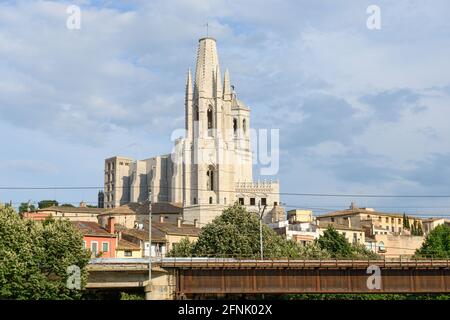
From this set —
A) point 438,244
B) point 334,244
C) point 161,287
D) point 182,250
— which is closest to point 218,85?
point 438,244

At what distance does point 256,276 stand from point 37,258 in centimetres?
1633

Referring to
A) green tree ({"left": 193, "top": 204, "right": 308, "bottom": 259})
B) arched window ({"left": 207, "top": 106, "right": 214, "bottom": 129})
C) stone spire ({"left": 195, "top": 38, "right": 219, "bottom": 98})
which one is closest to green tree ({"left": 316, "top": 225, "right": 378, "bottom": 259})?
green tree ({"left": 193, "top": 204, "right": 308, "bottom": 259})

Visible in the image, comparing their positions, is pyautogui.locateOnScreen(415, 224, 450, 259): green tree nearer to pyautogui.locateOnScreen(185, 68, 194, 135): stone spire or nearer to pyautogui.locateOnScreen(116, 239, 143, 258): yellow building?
pyautogui.locateOnScreen(116, 239, 143, 258): yellow building

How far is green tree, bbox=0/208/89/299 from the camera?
176ft

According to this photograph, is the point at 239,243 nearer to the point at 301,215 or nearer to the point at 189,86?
the point at 301,215

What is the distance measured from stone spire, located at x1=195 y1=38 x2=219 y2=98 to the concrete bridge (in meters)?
125

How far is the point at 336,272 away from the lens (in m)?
59.2

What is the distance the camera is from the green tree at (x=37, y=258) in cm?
5369

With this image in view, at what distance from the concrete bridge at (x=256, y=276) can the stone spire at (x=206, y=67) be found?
12461 centimetres

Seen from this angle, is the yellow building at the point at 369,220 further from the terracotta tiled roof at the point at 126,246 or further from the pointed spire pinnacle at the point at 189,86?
the terracotta tiled roof at the point at 126,246

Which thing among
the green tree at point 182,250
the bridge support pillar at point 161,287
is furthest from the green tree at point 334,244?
the bridge support pillar at point 161,287
